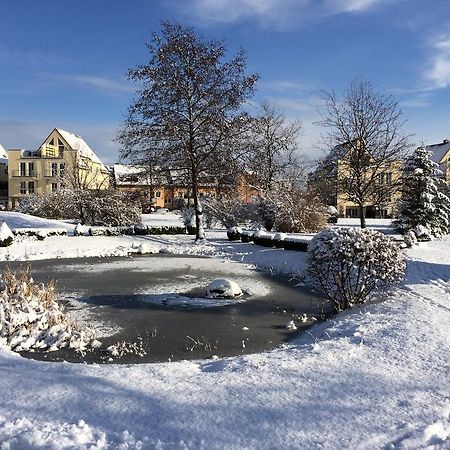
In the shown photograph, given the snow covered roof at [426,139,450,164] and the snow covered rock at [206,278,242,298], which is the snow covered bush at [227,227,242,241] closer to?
the snow covered rock at [206,278,242,298]

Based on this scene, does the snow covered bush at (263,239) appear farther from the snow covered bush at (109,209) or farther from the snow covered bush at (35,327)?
the snow covered bush at (35,327)

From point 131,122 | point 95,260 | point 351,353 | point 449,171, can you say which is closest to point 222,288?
point 351,353

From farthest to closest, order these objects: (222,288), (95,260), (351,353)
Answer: (95,260) → (222,288) → (351,353)

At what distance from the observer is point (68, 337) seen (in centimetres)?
761

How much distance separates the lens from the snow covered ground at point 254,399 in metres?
3.88

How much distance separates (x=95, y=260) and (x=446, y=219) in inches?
817

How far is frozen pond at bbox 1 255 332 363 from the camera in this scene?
7.39m

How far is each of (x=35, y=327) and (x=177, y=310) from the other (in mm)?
3123

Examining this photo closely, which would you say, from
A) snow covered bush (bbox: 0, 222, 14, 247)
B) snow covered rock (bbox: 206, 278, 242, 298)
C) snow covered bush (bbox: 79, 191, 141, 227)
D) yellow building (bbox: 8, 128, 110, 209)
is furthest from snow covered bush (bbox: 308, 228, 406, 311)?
yellow building (bbox: 8, 128, 110, 209)

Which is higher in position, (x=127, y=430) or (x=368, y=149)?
(x=368, y=149)

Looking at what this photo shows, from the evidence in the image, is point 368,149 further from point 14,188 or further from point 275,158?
point 14,188

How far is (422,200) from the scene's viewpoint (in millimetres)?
26422

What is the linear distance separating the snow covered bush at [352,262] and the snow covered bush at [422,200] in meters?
17.9

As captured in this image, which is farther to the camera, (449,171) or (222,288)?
(449,171)
